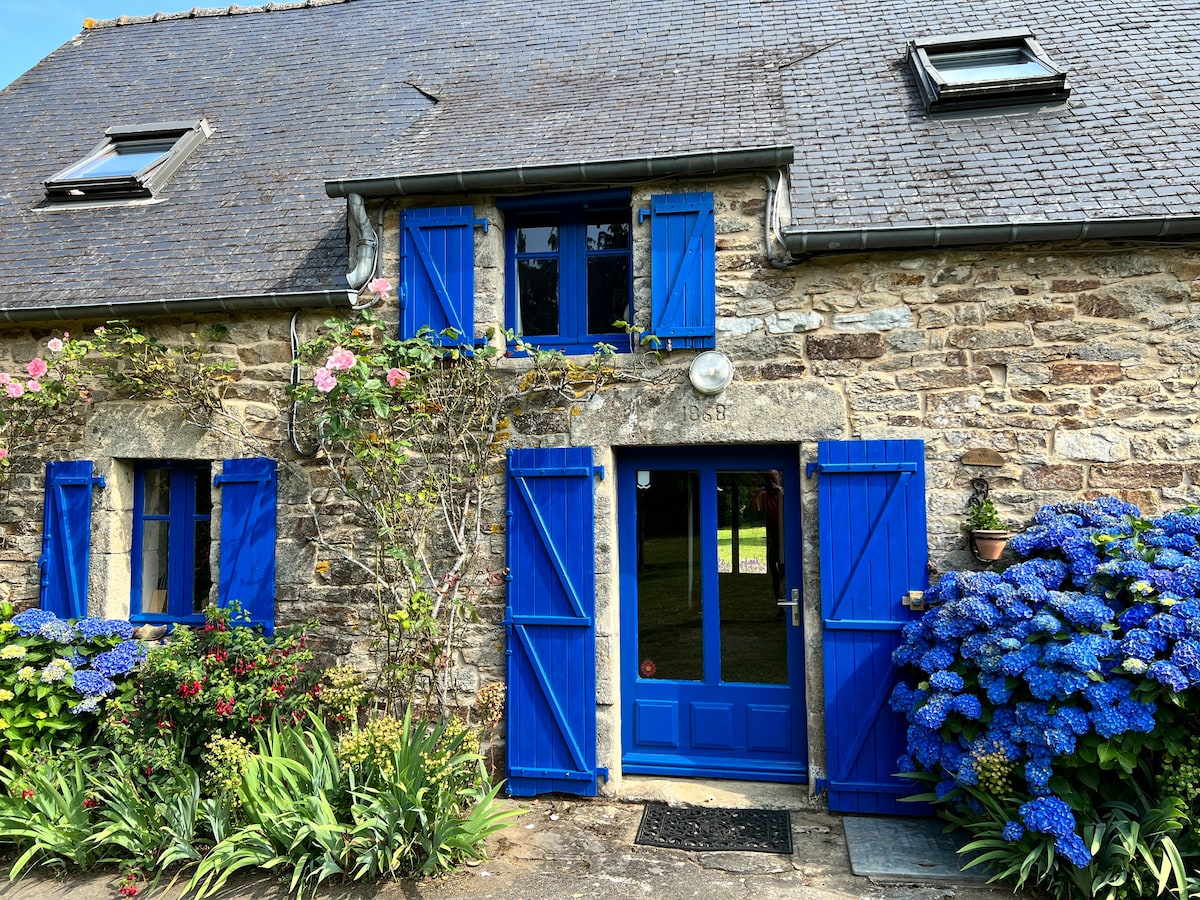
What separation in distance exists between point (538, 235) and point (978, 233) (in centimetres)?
264

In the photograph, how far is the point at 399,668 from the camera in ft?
14.9

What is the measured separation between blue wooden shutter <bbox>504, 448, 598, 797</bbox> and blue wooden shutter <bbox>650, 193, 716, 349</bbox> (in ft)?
3.01

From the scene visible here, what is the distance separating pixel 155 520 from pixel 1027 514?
5.59 m

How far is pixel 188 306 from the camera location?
5.07 meters

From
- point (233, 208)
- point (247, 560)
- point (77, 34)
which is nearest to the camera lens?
point (247, 560)

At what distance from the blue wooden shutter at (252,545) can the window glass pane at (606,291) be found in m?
2.27

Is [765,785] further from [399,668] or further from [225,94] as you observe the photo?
[225,94]

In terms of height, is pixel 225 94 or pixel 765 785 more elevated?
pixel 225 94

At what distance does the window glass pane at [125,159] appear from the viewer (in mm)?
6695

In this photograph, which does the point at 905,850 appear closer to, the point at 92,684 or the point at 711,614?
the point at 711,614

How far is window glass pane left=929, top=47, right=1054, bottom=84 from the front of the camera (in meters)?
5.84

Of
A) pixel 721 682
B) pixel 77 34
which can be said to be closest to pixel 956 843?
pixel 721 682

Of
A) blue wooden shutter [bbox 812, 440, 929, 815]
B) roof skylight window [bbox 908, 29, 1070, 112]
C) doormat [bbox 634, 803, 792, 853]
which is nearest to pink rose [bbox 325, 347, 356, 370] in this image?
blue wooden shutter [bbox 812, 440, 929, 815]

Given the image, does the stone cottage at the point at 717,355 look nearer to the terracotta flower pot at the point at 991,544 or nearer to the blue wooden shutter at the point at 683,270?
the blue wooden shutter at the point at 683,270
